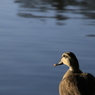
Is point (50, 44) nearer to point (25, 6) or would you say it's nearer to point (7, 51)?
point (7, 51)

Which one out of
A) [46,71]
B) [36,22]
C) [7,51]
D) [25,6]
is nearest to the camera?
[46,71]

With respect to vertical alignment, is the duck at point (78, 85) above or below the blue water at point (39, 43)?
above

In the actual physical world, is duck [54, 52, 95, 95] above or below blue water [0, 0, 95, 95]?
above

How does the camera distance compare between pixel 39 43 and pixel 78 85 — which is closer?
pixel 78 85

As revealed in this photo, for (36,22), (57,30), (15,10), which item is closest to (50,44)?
(57,30)

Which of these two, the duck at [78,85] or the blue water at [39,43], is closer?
the duck at [78,85]

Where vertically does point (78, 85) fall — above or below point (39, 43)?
above

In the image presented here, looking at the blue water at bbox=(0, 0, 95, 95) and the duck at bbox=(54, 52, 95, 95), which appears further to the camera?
the blue water at bbox=(0, 0, 95, 95)

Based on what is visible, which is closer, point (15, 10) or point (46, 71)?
point (46, 71)

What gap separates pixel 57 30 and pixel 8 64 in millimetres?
3276

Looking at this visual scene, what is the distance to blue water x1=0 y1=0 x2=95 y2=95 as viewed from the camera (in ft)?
33.8

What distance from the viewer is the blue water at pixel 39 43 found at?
406 inches

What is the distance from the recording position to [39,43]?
12836 mm

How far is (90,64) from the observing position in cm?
1129
